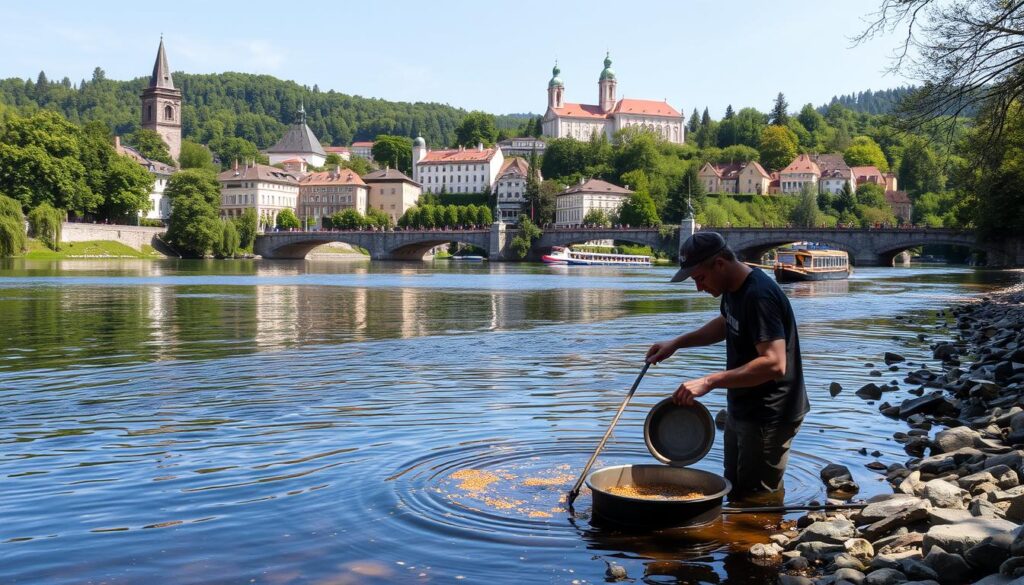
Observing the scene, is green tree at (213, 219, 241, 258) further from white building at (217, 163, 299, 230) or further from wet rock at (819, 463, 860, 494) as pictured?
wet rock at (819, 463, 860, 494)

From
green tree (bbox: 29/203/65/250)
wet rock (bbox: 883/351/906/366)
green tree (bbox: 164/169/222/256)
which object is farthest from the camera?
green tree (bbox: 164/169/222/256)

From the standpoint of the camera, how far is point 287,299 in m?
37.5

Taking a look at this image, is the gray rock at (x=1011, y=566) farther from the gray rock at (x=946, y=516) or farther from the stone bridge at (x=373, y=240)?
the stone bridge at (x=373, y=240)

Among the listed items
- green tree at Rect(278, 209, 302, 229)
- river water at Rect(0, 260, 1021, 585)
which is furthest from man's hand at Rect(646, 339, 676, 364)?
green tree at Rect(278, 209, 302, 229)

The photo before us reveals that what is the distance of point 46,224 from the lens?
270 feet

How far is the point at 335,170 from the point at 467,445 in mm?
171348

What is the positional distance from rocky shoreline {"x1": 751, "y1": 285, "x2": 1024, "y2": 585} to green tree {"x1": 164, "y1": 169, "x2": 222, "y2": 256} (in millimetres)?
99630

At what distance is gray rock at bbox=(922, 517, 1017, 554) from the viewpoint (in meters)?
5.48

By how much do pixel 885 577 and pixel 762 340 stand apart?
1.74 metres

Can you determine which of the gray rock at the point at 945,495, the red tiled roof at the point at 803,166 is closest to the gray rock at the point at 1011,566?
the gray rock at the point at 945,495

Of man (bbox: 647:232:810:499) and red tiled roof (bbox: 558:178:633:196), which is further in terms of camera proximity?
red tiled roof (bbox: 558:178:633:196)

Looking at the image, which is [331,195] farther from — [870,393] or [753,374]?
[753,374]

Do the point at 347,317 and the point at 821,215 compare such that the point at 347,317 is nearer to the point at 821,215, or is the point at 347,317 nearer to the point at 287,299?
the point at 287,299

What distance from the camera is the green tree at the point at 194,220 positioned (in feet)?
341
